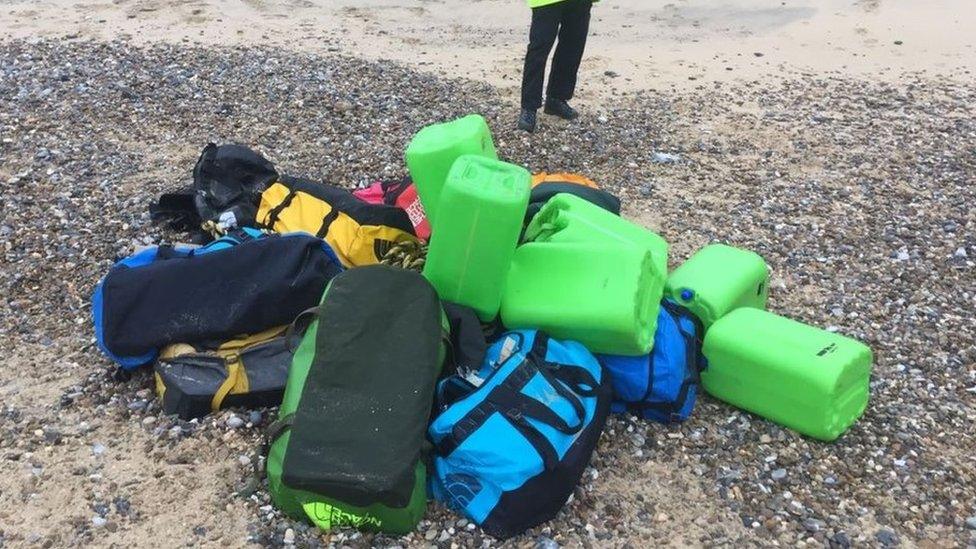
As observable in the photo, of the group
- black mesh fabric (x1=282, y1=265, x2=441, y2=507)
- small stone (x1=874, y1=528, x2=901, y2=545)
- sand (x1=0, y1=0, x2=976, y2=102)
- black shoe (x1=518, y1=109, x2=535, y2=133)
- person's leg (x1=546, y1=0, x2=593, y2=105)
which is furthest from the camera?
sand (x1=0, y1=0, x2=976, y2=102)

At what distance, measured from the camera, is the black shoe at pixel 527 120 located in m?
6.70

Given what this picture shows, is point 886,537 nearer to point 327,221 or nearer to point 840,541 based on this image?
point 840,541

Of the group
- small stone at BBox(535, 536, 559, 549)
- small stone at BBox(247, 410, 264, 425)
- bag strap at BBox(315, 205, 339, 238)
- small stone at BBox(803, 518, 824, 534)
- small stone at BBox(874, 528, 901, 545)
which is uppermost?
bag strap at BBox(315, 205, 339, 238)

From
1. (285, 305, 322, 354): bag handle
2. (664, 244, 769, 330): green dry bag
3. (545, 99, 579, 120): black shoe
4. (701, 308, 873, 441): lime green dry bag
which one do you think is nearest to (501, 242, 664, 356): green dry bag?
(664, 244, 769, 330): green dry bag

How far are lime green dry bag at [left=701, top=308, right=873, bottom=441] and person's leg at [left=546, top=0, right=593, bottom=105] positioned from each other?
3.49m

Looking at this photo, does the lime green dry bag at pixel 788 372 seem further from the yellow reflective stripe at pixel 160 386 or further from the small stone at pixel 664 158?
the small stone at pixel 664 158

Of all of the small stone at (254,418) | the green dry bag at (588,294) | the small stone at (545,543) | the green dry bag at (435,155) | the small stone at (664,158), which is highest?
the green dry bag at (435,155)

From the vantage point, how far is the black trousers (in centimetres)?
638

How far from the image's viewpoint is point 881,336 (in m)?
4.38

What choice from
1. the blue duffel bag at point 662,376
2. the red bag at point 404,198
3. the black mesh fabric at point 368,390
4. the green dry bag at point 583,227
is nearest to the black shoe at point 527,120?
the red bag at point 404,198

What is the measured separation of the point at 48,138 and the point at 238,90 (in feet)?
5.27

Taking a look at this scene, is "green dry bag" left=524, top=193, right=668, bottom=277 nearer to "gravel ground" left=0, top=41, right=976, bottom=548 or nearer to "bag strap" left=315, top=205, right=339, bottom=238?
"gravel ground" left=0, top=41, right=976, bottom=548

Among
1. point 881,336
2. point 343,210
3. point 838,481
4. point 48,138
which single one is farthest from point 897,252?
point 48,138

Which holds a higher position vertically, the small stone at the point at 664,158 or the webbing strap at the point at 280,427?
the webbing strap at the point at 280,427
